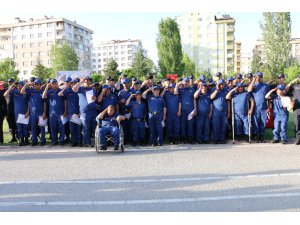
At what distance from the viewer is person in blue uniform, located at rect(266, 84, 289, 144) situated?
29.9 feet

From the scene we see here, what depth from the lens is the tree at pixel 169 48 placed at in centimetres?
5556

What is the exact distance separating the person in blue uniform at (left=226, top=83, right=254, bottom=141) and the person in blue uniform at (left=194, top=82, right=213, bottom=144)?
0.64 m

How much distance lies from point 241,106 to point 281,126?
1218 mm

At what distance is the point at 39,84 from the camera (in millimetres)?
9469

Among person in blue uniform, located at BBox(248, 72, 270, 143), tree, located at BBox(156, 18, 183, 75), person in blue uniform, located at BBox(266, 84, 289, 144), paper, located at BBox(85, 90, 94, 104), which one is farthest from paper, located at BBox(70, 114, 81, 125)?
tree, located at BBox(156, 18, 183, 75)

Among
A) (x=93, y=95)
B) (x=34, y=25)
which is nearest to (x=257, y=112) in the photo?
(x=93, y=95)

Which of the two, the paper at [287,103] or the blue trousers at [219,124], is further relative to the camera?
the blue trousers at [219,124]

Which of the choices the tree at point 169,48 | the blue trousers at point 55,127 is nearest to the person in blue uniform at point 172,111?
the blue trousers at point 55,127

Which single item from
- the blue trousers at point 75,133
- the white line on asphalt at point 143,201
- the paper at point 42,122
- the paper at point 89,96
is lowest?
the white line on asphalt at point 143,201

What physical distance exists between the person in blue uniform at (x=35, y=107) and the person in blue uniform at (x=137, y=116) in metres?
2.52

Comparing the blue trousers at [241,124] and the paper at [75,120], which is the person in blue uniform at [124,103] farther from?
the blue trousers at [241,124]

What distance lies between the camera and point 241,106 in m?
9.48

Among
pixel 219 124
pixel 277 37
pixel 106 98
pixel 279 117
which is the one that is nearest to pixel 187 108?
pixel 219 124

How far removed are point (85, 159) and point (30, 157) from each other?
1.44 metres
